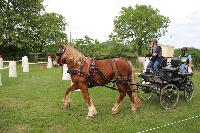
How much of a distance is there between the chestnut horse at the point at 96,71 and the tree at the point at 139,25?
141 feet

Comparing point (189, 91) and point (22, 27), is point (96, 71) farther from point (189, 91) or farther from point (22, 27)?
point (22, 27)

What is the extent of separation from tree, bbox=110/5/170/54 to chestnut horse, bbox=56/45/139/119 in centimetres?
4304

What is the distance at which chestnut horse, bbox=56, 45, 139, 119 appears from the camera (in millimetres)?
11352

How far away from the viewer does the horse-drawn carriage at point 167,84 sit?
1227 centimetres

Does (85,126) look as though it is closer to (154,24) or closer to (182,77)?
(182,77)

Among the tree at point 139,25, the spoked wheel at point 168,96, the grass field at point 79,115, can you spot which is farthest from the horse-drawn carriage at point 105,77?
the tree at point 139,25

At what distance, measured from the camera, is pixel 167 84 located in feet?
41.0

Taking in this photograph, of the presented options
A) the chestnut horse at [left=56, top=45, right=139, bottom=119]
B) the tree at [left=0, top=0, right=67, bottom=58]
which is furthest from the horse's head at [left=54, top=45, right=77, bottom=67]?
the tree at [left=0, top=0, right=67, bottom=58]

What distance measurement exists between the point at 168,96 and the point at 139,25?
4394 cm

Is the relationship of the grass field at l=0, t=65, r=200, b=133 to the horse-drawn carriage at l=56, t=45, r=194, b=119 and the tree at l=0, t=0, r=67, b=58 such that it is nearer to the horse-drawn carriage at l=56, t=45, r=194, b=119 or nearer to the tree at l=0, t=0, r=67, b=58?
the horse-drawn carriage at l=56, t=45, r=194, b=119

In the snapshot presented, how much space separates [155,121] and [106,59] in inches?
101

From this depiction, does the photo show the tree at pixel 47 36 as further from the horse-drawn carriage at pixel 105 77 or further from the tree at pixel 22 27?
the horse-drawn carriage at pixel 105 77

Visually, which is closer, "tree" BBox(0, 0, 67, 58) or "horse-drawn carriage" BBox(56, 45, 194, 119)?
"horse-drawn carriage" BBox(56, 45, 194, 119)

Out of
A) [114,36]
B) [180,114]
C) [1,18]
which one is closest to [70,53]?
[180,114]
